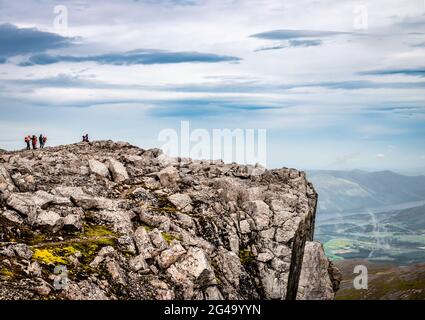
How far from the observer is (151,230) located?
51750 mm

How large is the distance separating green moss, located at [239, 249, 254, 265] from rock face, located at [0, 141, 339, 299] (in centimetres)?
18

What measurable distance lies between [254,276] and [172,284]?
16158 mm

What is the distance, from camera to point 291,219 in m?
64.6

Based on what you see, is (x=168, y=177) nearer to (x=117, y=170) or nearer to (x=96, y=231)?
(x=117, y=170)

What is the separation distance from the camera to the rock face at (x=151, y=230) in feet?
132

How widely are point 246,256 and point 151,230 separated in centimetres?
1418

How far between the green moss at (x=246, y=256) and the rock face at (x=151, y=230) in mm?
184

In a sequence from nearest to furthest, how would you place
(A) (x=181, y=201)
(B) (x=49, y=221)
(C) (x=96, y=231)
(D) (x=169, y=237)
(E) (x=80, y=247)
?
(E) (x=80, y=247) < (B) (x=49, y=221) < (C) (x=96, y=231) < (D) (x=169, y=237) < (A) (x=181, y=201)

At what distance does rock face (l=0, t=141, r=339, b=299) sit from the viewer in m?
40.1

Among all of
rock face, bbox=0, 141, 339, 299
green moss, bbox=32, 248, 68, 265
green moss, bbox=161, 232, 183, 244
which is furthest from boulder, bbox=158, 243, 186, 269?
green moss, bbox=32, 248, 68, 265

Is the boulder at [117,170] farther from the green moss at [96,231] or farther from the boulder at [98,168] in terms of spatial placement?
the green moss at [96,231]

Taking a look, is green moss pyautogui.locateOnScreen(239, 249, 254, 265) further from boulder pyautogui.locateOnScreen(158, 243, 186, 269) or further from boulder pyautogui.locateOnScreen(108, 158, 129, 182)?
boulder pyautogui.locateOnScreen(108, 158, 129, 182)

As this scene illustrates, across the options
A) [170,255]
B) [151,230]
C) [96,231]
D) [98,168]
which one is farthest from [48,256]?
[98,168]
